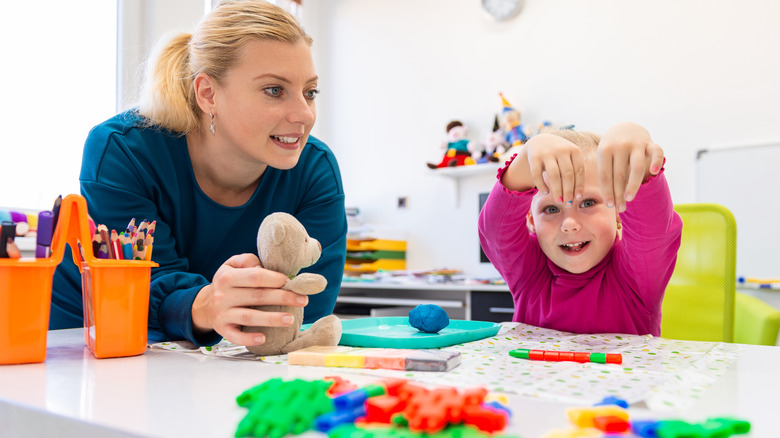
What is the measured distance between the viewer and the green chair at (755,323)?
55.6 inches

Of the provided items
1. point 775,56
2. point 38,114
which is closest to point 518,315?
point 775,56

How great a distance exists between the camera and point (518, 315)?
1.22 meters

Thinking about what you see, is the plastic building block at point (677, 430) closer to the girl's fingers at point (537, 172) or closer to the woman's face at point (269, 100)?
the girl's fingers at point (537, 172)

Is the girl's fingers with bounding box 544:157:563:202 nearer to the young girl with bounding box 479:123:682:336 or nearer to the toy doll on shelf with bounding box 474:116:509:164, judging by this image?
the young girl with bounding box 479:123:682:336

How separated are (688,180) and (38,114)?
286 cm

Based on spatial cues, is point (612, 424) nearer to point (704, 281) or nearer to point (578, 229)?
point (578, 229)

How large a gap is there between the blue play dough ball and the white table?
273 millimetres

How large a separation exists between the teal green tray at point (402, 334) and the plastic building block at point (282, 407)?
0.29m

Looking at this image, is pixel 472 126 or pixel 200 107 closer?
pixel 200 107

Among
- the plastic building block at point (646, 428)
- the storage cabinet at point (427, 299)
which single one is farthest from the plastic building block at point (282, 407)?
the storage cabinet at point (427, 299)

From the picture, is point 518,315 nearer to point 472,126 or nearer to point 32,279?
point 32,279

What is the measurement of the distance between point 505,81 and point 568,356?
8.53ft

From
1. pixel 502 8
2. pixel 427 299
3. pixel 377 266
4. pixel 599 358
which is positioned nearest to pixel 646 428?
pixel 599 358

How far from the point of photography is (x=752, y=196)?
2418 mm
